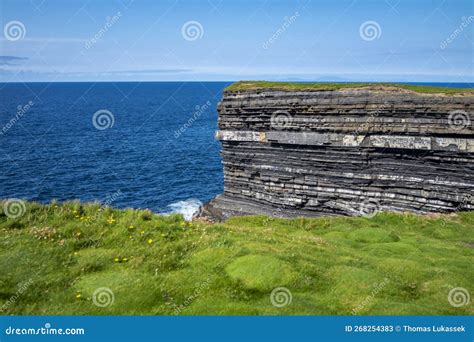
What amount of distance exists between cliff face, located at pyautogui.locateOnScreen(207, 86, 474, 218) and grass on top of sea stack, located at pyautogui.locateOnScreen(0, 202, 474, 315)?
11719mm

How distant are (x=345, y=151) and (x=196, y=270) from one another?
22.9m

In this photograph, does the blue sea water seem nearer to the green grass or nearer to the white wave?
the white wave

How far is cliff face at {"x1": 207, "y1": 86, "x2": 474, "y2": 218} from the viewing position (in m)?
31.1

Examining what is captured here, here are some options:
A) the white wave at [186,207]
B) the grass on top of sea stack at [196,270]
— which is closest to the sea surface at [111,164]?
the white wave at [186,207]

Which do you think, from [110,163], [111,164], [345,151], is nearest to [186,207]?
[345,151]

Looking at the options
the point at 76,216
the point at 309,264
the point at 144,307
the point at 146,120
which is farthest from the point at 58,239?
the point at 146,120

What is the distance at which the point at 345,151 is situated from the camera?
115ft

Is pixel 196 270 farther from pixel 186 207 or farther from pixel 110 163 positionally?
pixel 110 163

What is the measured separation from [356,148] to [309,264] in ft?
66.8

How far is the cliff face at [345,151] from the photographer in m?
→ 31.1

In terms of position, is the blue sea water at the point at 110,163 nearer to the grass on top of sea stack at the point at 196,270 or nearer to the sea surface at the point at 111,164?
the sea surface at the point at 111,164

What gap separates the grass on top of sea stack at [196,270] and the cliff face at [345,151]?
11.7m

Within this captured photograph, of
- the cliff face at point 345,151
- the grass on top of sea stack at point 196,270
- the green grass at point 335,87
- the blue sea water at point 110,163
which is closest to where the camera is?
the grass on top of sea stack at point 196,270

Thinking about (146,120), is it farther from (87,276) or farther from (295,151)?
(87,276)
